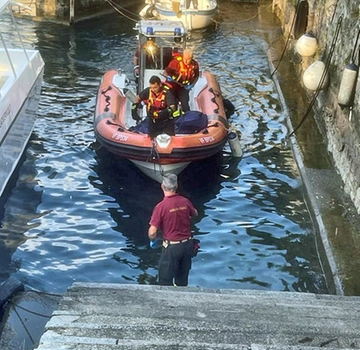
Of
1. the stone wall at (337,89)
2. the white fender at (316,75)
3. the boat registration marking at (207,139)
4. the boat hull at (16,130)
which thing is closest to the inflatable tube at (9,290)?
the boat hull at (16,130)

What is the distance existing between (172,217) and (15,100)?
15.2 ft

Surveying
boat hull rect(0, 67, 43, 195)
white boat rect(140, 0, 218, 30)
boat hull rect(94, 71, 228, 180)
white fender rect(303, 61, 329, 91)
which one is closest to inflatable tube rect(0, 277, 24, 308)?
boat hull rect(0, 67, 43, 195)

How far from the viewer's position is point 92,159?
38.0 feet

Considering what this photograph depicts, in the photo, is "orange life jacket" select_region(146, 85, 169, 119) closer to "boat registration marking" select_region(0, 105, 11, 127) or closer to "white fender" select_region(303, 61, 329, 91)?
"boat registration marking" select_region(0, 105, 11, 127)

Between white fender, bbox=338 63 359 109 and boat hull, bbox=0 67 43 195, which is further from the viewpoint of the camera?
white fender, bbox=338 63 359 109

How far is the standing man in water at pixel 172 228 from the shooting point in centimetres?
685

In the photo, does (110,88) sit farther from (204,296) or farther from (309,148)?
(204,296)

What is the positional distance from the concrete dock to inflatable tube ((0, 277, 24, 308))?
3.03 feet

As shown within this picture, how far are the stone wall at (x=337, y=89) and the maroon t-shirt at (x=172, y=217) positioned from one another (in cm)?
326

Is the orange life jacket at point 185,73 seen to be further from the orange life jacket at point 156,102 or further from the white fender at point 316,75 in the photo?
the white fender at point 316,75

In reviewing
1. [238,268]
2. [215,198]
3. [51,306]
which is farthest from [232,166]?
[51,306]

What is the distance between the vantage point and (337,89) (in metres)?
11.6

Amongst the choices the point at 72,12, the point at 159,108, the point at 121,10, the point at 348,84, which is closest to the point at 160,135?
the point at 159,108

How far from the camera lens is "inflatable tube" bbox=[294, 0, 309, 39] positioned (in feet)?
58.0
